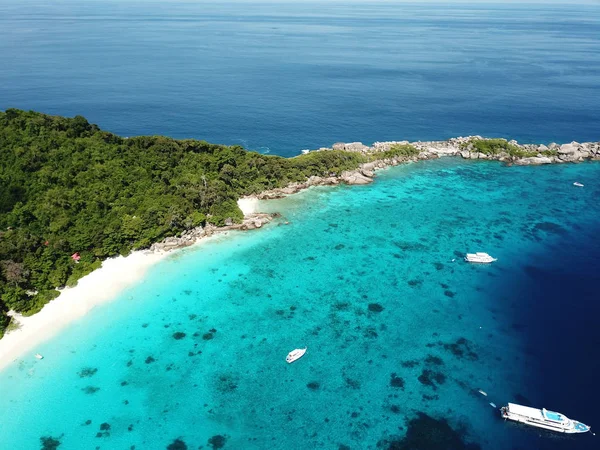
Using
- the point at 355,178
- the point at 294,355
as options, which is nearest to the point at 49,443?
the point at 294,355

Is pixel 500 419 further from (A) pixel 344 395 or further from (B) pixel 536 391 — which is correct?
(A) pixel 344 395

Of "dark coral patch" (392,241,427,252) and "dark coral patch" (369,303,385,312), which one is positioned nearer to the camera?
"dark coral patch" (369,303,385,312)

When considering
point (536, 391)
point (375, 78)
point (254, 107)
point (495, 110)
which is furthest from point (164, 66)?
point (536, 391)

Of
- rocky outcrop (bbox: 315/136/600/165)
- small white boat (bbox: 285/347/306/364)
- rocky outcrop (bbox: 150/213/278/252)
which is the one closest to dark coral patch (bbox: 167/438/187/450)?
small white boat (bbox: 285/347/306/364)

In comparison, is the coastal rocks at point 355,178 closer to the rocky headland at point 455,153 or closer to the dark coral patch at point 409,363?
the rocky headland at point 455,153

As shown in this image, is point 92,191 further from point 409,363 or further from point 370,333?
point 409,363

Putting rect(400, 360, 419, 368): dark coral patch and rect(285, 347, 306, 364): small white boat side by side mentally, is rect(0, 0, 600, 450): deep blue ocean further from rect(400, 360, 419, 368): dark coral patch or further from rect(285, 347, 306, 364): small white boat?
rect(285, 347, 306, 364): small white boat
